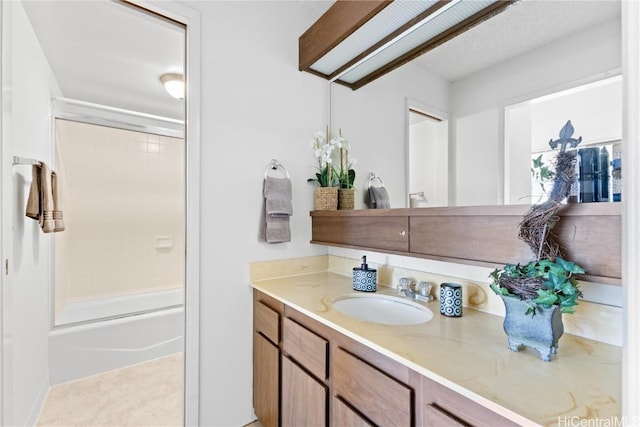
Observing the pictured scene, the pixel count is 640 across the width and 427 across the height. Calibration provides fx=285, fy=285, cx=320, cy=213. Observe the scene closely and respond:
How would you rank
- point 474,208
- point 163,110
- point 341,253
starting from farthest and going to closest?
point 163,110 < point 341,253 < point 474,208

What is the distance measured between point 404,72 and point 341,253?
1067mm

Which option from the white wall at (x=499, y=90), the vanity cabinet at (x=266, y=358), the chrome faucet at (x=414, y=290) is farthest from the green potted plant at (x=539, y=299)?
the vanity cabinet at (x=266, y=358)

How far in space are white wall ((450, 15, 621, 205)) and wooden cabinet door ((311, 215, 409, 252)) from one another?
0.25 meters

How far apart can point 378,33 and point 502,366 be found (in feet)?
4.74

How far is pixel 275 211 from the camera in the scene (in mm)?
1555

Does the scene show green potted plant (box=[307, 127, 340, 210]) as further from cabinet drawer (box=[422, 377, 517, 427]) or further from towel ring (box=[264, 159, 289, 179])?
cabinet drawer (box=[422, 377, 517, 427])

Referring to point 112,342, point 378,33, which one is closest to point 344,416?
point 378,33

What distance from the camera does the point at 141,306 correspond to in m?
2.74

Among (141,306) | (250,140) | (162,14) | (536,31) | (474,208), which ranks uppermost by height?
(162,14)

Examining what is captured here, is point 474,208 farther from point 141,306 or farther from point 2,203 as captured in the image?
point 141,306

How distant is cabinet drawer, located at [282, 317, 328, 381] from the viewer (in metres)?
1.08

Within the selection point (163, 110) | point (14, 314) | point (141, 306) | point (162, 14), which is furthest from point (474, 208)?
point (141, 306)

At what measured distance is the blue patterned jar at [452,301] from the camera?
1.06m

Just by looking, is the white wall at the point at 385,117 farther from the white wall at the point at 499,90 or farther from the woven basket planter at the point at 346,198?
the white wall at the point at 499,90
